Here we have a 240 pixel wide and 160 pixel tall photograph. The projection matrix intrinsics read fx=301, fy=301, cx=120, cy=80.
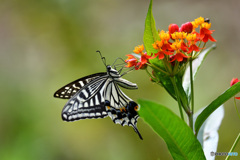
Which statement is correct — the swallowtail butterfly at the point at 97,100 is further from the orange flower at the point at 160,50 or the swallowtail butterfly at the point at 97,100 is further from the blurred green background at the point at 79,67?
the blurred green background at the point at 79,67

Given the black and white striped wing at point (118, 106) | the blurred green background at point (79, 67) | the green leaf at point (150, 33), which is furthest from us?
the blurred green background at point (79, 67)

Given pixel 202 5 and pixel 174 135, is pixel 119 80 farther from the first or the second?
pixel 202 5

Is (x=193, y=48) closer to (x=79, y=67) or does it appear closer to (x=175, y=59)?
(x=175, y=59)

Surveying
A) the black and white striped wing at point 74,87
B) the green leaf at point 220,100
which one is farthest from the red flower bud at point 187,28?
the black and white striped wing at point 74,87

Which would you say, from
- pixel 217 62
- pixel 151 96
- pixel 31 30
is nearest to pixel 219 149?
pixel 151 96

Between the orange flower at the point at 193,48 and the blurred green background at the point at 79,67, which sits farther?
the blurred green background at the point at 79,67

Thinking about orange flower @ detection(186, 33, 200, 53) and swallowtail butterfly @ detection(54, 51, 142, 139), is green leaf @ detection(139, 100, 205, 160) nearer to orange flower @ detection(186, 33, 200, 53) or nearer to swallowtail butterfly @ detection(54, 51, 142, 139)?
orange flower @ detection(186, 33, 200, 53)
